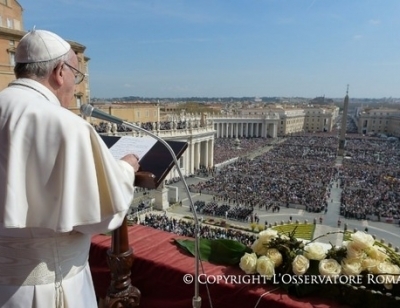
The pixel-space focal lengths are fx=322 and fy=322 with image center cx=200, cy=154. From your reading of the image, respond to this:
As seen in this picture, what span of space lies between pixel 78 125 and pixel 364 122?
371ft

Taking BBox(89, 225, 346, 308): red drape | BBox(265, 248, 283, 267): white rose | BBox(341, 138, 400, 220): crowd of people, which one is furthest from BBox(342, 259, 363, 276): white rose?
BBox(341, 138, 400, 220): crowd of people

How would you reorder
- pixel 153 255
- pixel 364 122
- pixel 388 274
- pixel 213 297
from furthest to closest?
pixel 364 122, pixel 153 255, pixel 213 297, pixel 388 274

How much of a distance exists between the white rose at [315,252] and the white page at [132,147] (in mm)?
1394

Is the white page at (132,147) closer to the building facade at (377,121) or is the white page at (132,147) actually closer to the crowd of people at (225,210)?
the crowd of people at (225,210)

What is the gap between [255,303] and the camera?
7.75ft

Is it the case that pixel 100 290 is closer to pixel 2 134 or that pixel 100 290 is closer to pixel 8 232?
pixel 8 232

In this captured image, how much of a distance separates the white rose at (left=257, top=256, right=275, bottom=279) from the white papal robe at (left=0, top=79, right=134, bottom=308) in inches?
51.1

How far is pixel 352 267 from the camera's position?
2.24 m

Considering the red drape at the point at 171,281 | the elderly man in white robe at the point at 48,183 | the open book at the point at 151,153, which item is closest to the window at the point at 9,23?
the red drape at the point at 171,281

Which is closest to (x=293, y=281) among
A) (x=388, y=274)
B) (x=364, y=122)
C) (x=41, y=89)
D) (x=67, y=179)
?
(x=388, y=274)

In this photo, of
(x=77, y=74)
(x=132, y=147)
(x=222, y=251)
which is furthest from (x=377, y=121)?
(x=77, y=74)

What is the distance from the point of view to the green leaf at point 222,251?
276 centimetres

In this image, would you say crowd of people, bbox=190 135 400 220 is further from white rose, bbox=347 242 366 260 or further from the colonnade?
the colonnade

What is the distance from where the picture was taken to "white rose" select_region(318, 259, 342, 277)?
7.33 ft
